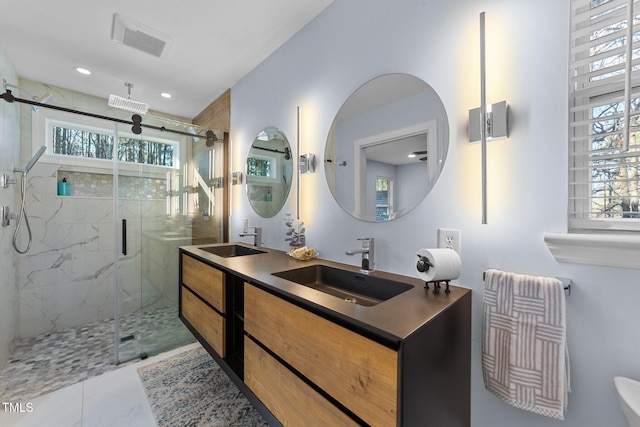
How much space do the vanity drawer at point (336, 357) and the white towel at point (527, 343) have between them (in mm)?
500

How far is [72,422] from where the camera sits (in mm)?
1531

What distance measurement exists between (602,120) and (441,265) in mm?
657

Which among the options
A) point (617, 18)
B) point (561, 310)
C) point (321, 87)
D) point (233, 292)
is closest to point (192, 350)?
point (233, 292)

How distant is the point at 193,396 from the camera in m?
1.73

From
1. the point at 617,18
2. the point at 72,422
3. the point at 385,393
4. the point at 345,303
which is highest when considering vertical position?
the point at 617,18

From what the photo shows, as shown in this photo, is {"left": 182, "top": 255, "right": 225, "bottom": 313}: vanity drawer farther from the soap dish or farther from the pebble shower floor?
the pebble shower floor

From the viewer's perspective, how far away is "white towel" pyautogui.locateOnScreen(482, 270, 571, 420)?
2.67 ft

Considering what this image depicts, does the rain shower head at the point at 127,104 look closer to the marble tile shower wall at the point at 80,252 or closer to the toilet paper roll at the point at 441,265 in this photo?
the marble tile shower wall at the point at 80,252

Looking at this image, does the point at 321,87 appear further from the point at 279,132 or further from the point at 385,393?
the point at 385,393

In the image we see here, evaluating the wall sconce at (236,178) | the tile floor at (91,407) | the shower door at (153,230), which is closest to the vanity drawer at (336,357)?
the tile floor at (91,407)

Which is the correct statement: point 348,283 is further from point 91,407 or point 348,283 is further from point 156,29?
point 156,29

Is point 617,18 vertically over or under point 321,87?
under

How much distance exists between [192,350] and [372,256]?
199cm

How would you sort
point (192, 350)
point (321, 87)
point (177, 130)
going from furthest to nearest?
point (177, 130) < point (192, 350) < point (321, 87)
